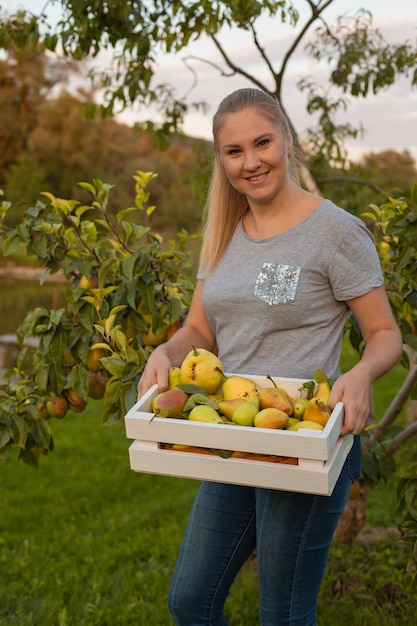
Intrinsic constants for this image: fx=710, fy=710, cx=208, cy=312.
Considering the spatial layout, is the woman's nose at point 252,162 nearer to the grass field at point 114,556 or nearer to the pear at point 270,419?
the pear at point 270,419

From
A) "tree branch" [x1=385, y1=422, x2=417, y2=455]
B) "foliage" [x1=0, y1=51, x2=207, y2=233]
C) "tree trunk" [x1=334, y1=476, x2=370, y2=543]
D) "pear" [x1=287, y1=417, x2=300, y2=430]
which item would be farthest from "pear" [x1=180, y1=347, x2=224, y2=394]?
"foliage" [x1=0, y1=51, x2=207, y2=233]

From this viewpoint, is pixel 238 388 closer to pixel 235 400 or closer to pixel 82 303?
pixel 235 400

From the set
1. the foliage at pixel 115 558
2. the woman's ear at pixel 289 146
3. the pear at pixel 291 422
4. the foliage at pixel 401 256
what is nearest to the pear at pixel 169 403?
the pear at pixel 291 422

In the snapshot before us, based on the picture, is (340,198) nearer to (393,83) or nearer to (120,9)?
(393,83)

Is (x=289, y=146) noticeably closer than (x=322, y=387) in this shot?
No

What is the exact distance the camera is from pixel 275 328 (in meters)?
1.66

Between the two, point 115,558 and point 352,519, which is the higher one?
point 352,519

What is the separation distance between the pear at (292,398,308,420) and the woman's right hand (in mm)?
307

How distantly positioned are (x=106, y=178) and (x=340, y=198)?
79.0ft

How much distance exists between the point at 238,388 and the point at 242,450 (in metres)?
0.21

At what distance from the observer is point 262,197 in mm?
1676

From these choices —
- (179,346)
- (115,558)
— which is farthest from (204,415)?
(115,558)

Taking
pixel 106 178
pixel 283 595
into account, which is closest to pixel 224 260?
pixel 283 595

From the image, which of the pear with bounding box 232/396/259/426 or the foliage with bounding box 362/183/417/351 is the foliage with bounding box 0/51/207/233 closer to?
the foliage with bounding box 362/183/417/351
